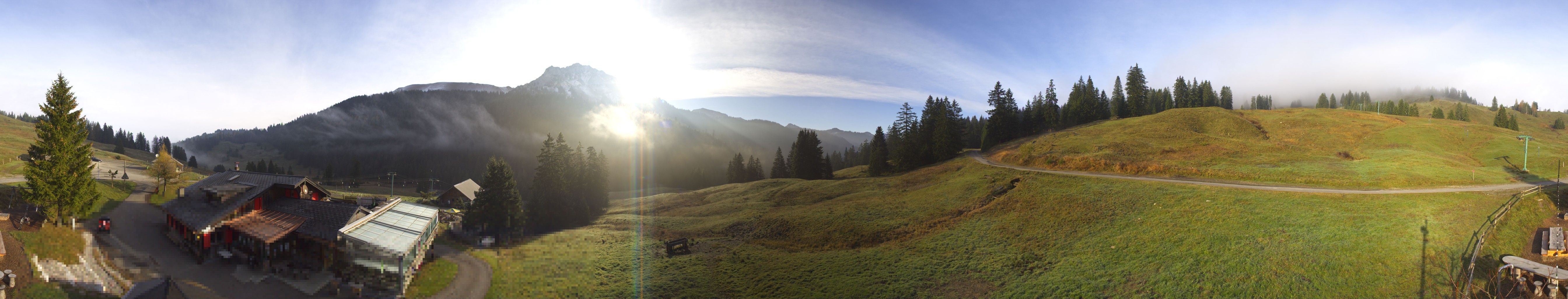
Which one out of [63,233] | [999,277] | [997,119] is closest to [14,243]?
[63,233]

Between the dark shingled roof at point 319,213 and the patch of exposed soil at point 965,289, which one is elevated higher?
the dark shingled roof at point 319,213

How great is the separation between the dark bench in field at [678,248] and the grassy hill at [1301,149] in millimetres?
33536

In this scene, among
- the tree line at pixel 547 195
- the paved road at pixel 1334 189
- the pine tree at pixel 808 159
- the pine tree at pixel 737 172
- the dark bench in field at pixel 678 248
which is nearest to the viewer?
the dark bench in field at pixel 678 248

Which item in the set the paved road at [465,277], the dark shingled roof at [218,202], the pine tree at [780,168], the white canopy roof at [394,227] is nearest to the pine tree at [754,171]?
the pine tree at [780,168]

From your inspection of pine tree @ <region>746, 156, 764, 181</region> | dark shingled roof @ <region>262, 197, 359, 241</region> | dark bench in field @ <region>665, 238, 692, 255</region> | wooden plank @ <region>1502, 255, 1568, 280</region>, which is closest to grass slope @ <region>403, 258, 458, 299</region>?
dark shingled roof @ <region>262, 197, 359, 241</region>

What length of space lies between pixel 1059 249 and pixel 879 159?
132ft

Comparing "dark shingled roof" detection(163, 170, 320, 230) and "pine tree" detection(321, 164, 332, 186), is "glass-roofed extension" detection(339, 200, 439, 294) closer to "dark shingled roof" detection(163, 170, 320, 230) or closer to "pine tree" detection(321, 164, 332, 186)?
"dark shingled roof" detection(163, 170, 320, 230)

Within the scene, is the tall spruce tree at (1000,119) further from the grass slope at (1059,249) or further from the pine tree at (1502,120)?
the pine tree at (1502,120)

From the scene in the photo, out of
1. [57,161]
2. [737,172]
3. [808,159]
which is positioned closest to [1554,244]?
[808,159]

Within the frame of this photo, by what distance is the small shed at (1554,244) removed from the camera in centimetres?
1752

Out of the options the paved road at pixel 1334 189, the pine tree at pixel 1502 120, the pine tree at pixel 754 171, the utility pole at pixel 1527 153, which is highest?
the pine tree at pixel 1502 120

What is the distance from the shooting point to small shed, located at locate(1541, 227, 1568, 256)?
57.5 feet

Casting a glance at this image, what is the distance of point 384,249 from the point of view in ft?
59.5

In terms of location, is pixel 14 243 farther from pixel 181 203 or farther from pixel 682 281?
pixel 682 281
